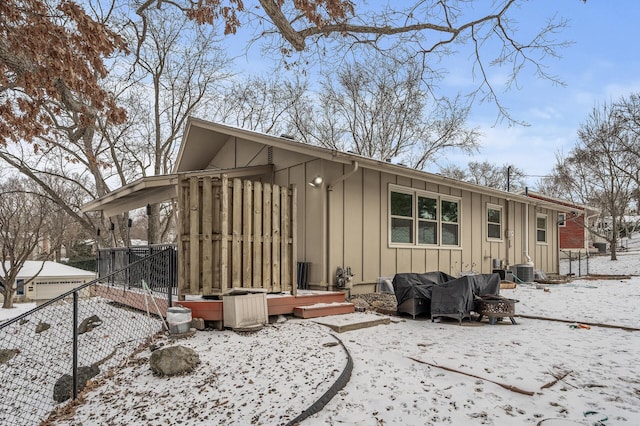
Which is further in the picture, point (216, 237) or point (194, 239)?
point (216, 237)

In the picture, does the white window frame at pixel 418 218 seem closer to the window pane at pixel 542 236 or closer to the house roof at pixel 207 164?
the house roof at pixel 207 164

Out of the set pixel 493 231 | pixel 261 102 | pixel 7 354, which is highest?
pixel 261 102

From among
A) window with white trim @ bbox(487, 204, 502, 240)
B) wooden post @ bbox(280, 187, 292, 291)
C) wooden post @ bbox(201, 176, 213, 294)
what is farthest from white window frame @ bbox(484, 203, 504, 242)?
wooden post @ bbox(201, 176, 213, 294)

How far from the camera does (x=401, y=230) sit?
29.9ft

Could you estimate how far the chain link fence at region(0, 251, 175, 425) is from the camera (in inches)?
178

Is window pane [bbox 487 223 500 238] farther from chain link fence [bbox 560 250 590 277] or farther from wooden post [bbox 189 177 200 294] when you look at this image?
wooden post [bbox 189 177 200 294]

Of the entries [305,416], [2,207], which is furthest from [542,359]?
[2,207]

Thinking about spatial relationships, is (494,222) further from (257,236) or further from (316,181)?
(257,236)

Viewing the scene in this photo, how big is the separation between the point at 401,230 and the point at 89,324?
6579 millimetres

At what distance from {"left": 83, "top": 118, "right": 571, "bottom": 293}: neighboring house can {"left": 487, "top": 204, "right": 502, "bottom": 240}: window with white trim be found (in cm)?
3

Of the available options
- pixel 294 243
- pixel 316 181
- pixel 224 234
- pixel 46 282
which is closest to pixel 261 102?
pixel 316 181

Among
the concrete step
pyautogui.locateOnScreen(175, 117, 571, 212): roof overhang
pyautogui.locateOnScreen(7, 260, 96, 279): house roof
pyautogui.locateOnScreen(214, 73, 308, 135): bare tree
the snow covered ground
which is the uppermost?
pyautogui.locateOnScreen(214, 73, 308, 135): bare tree

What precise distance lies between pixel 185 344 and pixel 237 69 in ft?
57.8

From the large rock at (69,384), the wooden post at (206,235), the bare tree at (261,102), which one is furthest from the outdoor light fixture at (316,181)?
the bare tree at (261,102)
